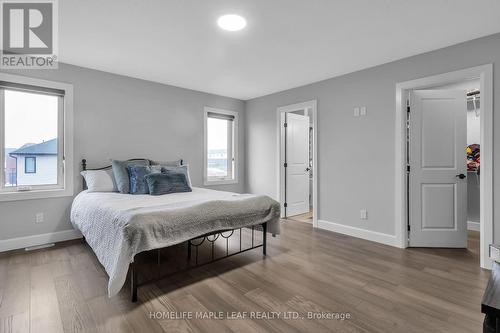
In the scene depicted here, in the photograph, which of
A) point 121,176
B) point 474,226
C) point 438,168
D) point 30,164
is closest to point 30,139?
point 30,164

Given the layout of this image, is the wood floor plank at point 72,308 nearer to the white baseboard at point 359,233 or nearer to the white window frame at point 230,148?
the white window frame at point 230,148

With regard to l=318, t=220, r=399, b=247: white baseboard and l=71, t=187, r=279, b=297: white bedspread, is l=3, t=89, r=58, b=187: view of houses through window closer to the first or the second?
l=71, t=187, r=279, b=297: white bedspread

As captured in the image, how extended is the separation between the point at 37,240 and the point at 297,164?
170 inches

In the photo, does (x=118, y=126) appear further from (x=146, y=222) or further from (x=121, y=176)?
(x=146, y=222)

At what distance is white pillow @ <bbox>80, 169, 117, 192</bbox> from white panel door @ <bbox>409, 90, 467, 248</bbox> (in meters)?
4.01

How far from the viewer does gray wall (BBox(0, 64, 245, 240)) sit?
10.9 ft

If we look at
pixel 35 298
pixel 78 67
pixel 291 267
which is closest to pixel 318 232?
pixel 291 267

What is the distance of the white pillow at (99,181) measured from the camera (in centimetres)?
337

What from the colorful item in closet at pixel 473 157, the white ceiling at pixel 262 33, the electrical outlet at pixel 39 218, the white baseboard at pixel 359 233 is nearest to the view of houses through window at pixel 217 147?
the white ceiling at pixel 262 33

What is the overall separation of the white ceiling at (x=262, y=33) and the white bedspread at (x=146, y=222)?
5.75 feet

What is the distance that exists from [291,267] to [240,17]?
2.53 m

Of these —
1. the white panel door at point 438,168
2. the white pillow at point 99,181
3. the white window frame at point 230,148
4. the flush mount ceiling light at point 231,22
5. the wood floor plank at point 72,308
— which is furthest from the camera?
the white window frame at point 230,148

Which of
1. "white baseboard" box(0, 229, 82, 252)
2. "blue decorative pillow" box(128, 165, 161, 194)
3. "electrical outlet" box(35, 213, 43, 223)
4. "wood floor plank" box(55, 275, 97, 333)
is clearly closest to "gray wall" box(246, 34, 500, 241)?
"blue decorative pillow" box(128, 165, 161, 194)

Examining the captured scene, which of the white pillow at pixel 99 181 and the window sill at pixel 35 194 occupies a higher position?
the white pillow at pixel 99 181
